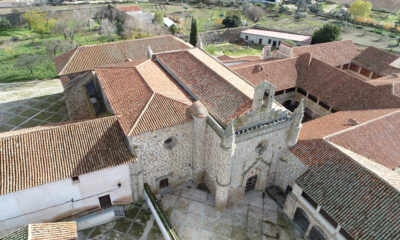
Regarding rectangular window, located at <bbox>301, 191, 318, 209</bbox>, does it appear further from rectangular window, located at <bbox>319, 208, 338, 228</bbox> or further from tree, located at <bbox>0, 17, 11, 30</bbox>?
tree, located at <bbox>0, 17, 11, 30</bbox>

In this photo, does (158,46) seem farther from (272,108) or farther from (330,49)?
(330,49)

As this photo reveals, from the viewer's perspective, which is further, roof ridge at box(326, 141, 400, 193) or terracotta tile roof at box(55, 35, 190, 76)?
terracotta tile roof at box(55, 35, 190, 76)

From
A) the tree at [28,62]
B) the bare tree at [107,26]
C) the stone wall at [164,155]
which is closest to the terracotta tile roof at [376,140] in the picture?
the stone wall at [164,155]

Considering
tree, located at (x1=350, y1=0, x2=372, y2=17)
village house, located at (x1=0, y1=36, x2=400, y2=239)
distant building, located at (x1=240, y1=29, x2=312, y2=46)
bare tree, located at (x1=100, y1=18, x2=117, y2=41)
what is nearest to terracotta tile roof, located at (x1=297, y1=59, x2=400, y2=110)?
village house, located at (x1=0, y1=36, x2=400, y2=239)

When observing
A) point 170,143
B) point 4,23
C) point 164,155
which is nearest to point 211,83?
point 170,143

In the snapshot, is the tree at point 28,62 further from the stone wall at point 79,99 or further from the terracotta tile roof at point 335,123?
the terracotta tile roof at point 335,123
